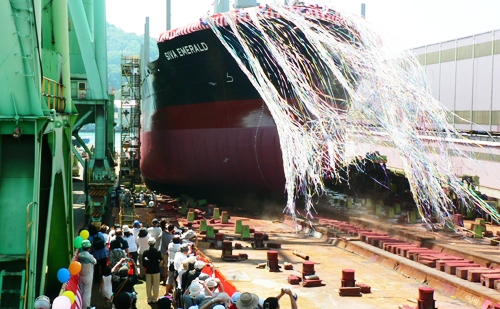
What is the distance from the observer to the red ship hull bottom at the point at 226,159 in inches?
706

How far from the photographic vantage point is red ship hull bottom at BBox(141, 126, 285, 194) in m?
17.9

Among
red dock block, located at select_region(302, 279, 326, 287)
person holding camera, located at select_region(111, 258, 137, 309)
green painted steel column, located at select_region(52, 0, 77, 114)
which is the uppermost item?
green painted steel column, located at select_region(52, 0, 77, 114)

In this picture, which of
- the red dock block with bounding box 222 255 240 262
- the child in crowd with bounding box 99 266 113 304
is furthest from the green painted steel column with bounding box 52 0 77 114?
the red dock block with bounding box 222 255 240 262

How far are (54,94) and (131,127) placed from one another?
70.6 feet

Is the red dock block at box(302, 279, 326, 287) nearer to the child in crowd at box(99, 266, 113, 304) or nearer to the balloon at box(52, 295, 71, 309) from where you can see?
the child in crowd at box(99, 266, 113, 304)

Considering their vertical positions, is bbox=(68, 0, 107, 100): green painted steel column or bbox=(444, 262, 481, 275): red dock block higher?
bbox=(68, 0, 107, 100): green painted steel column

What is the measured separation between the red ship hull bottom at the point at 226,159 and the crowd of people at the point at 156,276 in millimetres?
7989

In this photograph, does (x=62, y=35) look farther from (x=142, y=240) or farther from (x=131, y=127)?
(x=131, y=127)

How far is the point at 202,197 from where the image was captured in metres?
21.3

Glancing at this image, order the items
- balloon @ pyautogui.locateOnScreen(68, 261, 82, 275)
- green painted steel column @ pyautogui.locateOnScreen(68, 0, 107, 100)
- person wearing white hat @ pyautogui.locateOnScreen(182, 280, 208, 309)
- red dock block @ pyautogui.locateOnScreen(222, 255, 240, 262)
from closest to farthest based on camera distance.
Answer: person wearing white hat @ pyautogui.locateOnScreen(182, 280, 208, 309), balloon @ pyautogui.locateOnScreen(68, 261, 82, 275), red dock block @ pyautogui.locateOnScreen(222, 255, 240, 262), green painted steel column @ pyautogui.locateOnScreen(68, 0, 107, 100)

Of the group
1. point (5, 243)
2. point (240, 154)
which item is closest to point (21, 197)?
point (5, 243)

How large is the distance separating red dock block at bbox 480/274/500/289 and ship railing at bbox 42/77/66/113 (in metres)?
8.10

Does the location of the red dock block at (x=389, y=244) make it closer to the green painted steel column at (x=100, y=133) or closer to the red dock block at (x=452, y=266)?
the red dock block at (x=452, y=266)

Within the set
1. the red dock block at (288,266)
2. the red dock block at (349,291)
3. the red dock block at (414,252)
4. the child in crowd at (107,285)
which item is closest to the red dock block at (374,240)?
the red dock block at (414,252)
